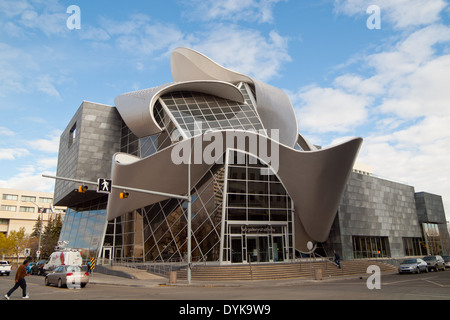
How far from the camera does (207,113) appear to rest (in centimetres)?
3812

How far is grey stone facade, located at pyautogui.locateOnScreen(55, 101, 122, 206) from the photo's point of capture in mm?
42000

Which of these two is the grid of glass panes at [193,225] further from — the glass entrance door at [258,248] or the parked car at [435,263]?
the parked car at [435,263]

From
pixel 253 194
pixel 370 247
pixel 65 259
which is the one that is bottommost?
pixel 65 259

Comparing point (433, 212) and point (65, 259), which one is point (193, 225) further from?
point (433, 212)

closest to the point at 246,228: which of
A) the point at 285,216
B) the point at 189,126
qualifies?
the point at 285,216

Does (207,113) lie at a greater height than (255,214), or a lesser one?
greater

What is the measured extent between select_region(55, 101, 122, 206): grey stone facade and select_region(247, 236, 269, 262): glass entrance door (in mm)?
20681

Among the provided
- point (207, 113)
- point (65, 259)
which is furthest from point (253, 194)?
point (65, 259)

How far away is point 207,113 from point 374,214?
23.8 m

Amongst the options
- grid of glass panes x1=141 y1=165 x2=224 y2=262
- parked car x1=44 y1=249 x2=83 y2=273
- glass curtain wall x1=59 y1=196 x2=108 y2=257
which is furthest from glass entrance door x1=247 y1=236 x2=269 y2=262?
glass curtain wall x1=59 y1=196 x2=108 y2=257

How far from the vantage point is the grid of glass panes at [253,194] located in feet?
97.7

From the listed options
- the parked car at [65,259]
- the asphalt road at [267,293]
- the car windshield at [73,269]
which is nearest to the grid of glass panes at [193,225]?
the parked car at [65,259]

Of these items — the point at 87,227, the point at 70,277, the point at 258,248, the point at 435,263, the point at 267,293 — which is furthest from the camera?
the point at 87,227

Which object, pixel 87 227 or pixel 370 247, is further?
pixel 87 227
